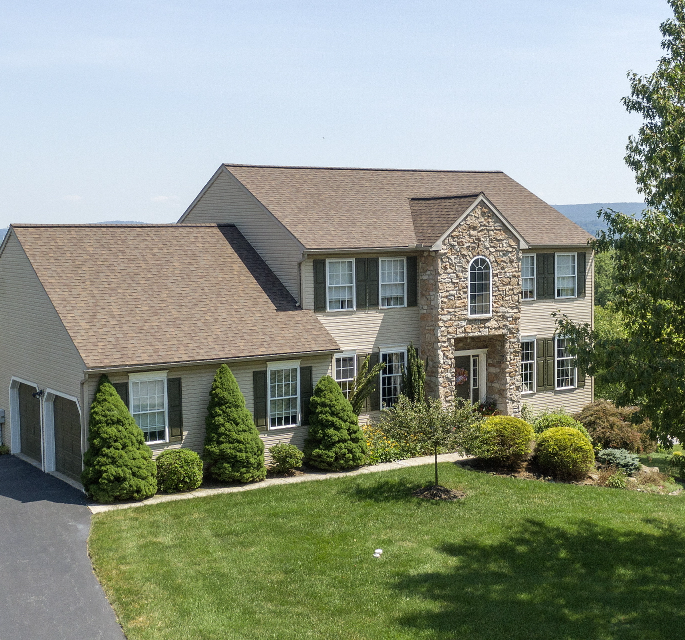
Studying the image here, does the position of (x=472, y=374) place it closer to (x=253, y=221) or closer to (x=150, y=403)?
(x=253, y=221)

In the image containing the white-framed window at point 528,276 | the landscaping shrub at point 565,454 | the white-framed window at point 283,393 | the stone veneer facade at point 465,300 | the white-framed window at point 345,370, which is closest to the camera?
the landscaping shrub at point 565,454

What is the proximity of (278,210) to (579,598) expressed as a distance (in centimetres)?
1534

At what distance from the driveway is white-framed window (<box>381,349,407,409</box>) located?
982 cm

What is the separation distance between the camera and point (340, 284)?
24.7 m

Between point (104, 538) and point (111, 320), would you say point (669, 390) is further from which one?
point (111, 320)

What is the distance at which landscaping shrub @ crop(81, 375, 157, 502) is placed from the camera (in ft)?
61.8

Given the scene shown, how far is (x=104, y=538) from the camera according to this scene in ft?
54.5

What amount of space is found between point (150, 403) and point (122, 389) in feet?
2.80

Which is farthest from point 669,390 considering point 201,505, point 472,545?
point 201,505

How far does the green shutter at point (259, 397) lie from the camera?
72.0 ft

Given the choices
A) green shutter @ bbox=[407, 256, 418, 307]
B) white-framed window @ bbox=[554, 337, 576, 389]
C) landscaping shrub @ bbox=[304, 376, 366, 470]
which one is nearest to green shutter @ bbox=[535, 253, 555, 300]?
white-framed window @ bbox=[554, 337, 576, 389]

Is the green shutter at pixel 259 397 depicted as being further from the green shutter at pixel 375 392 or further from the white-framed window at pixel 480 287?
the white-framed window at pixel 480 287

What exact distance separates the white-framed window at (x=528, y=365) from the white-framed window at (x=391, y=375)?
505 cm

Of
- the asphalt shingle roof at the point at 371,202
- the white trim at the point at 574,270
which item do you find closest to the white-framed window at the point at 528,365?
the white trim at the point at 574,270
